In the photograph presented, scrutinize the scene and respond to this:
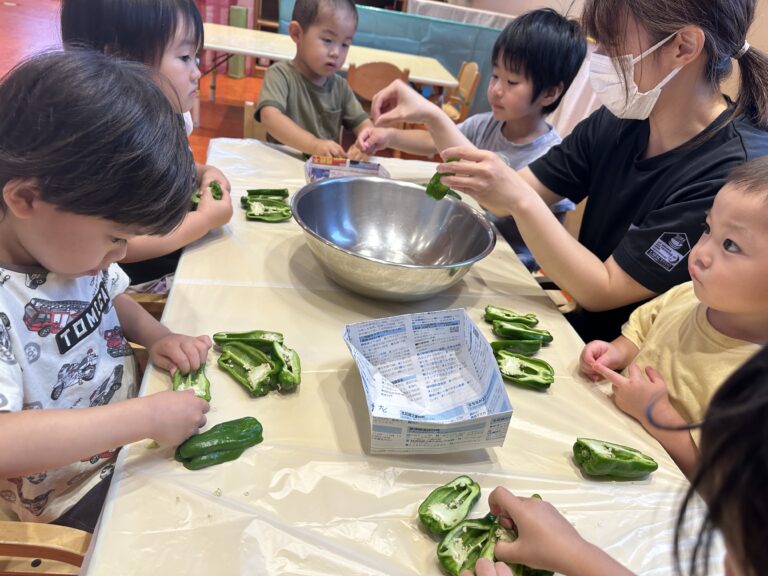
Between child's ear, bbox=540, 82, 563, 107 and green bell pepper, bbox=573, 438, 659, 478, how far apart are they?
141cm

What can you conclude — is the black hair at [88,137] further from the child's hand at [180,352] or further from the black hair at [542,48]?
the black hair at [542,48]

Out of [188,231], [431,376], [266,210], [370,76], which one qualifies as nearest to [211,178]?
[266,210]

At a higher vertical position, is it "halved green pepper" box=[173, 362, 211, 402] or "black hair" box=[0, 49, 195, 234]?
"black hair" box=[0, 49, 195, 234]

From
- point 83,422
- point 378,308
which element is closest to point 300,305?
point 378,308

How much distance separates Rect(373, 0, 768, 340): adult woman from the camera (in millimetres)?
1147

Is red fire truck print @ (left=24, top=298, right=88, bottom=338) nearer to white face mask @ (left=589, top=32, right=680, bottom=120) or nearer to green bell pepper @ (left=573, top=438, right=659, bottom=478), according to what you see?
green bell pepper @ (left=573, top=438, right=659, bottom=478)

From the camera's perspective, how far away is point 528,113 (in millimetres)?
1943

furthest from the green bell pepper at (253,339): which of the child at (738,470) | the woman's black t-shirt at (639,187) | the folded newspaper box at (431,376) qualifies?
the woman's black t-shirt at (639,187)

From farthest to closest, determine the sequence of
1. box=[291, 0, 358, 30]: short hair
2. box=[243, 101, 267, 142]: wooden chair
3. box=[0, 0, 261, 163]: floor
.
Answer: box=[0, 0, 261, 163]: floor, box=[243, 101, 267, 142]: wooden chair, box=[291, 0, 358, 30]: short hair

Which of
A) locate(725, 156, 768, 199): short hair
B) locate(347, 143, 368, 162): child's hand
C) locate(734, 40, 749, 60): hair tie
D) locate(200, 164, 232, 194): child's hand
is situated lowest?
locate(347, 143, 368, 162): child's hand

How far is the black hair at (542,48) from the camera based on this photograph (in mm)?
1758

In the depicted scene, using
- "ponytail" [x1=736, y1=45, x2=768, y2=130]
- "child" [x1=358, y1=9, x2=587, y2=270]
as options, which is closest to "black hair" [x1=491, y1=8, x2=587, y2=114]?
"child" [x1=358, y1=9, x2=587, y2=270]

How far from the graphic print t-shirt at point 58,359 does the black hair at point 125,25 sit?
0.53m

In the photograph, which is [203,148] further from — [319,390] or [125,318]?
[319,390]
